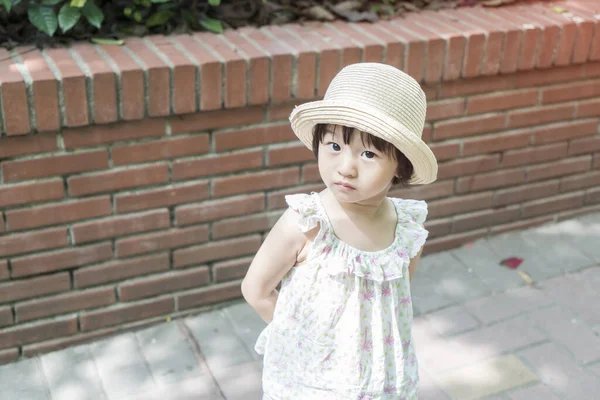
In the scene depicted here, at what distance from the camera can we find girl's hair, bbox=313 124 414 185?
6.39 feet

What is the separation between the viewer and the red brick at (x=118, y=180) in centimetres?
296

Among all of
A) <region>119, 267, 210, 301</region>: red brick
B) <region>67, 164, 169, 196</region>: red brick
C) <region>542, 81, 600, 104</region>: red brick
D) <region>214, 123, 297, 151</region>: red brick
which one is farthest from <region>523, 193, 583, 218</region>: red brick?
<region>67, 164, 169, 196</region>: red brick

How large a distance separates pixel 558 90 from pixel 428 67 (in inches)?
34.2

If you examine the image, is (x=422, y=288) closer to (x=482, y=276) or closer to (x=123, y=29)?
(x=482, y=276)

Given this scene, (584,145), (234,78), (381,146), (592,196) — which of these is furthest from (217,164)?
(592,196)

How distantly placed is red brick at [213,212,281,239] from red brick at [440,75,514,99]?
0.99m

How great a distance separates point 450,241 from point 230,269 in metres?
1.22

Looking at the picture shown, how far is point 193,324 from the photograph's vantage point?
134 inches

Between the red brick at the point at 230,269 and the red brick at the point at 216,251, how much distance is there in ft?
0.10

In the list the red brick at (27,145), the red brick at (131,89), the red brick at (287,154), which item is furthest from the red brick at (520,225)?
the red brick at (27,145)

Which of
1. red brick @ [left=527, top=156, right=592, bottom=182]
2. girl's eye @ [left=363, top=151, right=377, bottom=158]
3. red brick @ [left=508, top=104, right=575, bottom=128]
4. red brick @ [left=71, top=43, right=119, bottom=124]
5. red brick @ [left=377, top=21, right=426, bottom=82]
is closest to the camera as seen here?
girl's eye @ [left=363, top=151, right=377, bottom=158]

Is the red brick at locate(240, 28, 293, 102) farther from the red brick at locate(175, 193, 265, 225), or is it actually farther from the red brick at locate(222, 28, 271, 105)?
the red brick at locate(175, 193, 265, 225)

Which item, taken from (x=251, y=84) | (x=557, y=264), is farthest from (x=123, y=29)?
(x=557, y=264)

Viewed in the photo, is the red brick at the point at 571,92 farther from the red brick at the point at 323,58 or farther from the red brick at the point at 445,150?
the red brick at the point at 323,58
